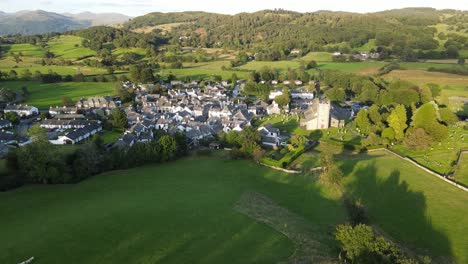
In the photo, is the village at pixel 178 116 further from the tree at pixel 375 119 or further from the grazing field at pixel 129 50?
the grazing field at pixel 129 50

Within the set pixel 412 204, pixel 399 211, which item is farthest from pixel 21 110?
pixel 412 204

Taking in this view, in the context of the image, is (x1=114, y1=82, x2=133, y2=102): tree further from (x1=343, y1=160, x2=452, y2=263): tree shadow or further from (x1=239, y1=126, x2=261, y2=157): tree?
(x1=343, y1=160, x2=452, y2=263): tree shadow

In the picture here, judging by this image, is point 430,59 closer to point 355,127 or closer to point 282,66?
point 282,66

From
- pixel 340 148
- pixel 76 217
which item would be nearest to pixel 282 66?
pixel 340 148

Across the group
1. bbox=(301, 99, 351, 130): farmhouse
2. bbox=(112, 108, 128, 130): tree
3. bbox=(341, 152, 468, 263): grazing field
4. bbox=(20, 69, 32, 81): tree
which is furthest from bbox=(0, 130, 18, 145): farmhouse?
bbox=(20, 69, 32, 81): tree

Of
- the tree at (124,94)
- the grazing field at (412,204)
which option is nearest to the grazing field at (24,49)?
the tree at (124,94)

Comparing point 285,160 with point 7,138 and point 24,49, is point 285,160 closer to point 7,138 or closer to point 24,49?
point 7,138
